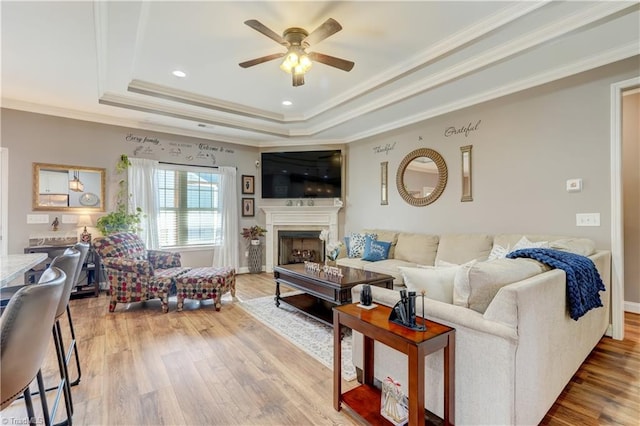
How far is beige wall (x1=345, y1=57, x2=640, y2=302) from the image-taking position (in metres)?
2.93

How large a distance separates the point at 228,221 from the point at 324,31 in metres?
4.12

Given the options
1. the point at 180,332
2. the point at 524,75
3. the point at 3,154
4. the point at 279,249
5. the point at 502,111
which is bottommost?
the point at 180,332

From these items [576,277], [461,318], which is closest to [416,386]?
[461,318]

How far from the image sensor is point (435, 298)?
5.86ft

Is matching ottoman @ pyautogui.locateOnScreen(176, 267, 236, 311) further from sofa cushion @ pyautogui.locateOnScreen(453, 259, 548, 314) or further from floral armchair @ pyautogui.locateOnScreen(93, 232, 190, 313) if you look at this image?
sofa cushion @ pyautogui.locateOnScreen(453, 259, 548, 314)

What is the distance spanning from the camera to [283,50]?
315cm

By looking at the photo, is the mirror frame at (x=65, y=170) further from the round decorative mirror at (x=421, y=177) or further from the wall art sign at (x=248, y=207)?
the round decorative mirror at (x=421, y=177)

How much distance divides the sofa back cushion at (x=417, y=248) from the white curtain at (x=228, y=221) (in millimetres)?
3049

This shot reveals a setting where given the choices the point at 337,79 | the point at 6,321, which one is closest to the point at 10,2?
the point at 6,321

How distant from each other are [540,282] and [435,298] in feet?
1.73

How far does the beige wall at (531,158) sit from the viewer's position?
2.93 meters

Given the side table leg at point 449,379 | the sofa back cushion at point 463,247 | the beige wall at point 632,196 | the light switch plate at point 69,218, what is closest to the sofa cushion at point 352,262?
the sofa back cushion at point 463,247

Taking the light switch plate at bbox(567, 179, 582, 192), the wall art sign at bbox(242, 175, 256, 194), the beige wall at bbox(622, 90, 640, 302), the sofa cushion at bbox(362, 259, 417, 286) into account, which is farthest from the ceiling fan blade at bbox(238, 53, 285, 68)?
the beige wall at bbox(622, 90, 640, 302)

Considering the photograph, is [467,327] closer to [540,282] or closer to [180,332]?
[540,282]
